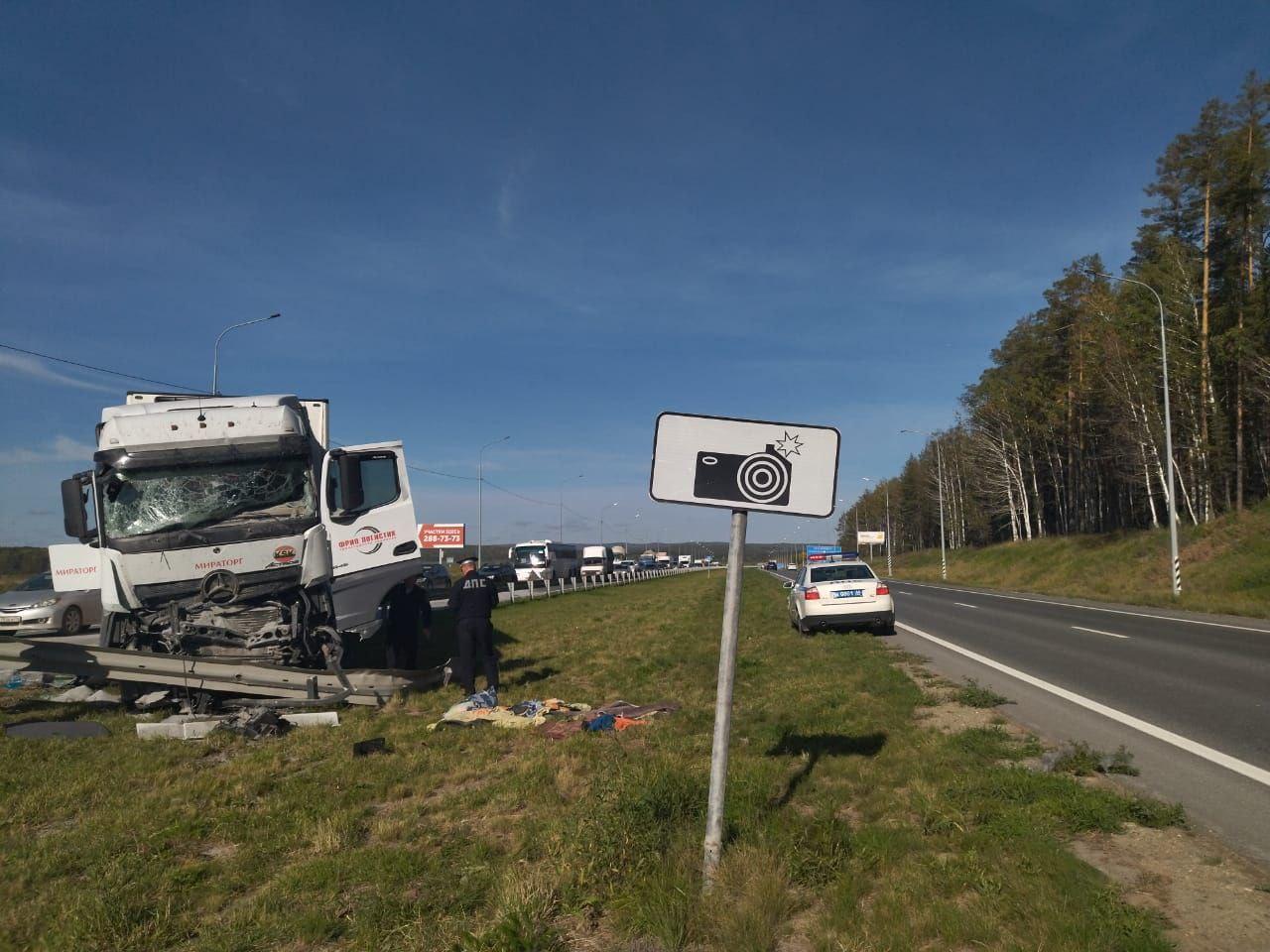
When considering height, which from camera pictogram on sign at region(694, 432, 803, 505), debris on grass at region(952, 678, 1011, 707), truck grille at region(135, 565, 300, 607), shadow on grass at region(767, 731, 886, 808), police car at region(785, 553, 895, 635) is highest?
camera pictogram on sign at region(694, 432, 803, 505)

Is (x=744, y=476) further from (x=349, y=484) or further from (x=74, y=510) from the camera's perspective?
(x=74, y=510)

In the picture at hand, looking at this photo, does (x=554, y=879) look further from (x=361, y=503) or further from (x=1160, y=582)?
(x=1160, y=582)

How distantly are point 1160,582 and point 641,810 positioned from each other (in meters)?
33.0

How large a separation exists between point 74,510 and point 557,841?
27.9ft

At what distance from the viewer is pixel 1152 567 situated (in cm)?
3334

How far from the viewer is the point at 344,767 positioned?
682cm

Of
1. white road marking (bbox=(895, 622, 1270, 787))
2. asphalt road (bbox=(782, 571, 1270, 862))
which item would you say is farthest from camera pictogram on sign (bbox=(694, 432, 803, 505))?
white road marking (bbox=(895, 622, 1270, 787))

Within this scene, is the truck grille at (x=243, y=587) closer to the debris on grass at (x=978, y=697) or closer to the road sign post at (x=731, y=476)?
the road sign post at (x=731, y=476)

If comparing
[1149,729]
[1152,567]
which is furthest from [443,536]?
[1149,729]

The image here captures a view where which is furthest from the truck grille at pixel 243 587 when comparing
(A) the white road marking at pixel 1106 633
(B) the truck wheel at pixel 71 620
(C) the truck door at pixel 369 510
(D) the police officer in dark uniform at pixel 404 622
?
(B) the truck wheel at pixel 71 620

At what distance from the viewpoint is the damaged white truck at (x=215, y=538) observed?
957 cm

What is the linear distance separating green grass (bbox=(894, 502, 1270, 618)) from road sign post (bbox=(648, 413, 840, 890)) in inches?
810

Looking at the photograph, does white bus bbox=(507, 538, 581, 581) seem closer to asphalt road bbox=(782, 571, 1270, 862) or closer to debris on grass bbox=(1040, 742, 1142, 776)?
asphalt road bbox=(782, 571, 1270, 862)

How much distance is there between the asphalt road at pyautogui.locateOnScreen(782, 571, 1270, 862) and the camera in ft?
18.6
